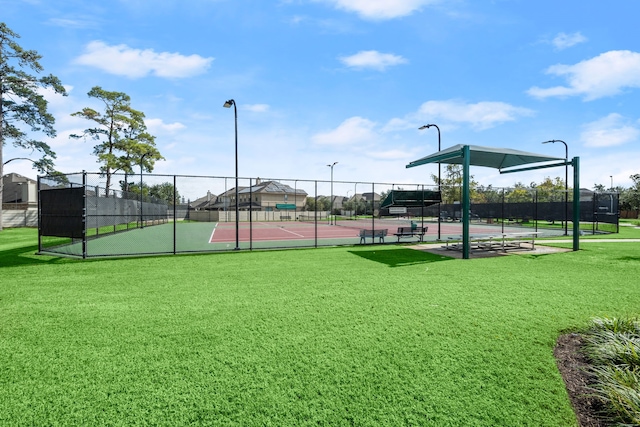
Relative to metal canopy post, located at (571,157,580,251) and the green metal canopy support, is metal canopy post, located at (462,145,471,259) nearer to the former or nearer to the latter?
the green metal canopy support

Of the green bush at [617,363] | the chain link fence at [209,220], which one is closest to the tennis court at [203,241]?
the chain link fence at [209,220]

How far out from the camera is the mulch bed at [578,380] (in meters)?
2.77

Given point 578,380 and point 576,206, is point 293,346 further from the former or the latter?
point 576,206

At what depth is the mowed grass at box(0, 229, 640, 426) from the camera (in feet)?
9.32

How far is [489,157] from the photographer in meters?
13.5

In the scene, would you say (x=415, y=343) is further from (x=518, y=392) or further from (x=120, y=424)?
(x=120, y=424)

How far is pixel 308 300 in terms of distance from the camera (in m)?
6.02

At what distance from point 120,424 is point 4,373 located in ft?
6.23

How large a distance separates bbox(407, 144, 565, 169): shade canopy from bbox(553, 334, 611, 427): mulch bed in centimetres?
871

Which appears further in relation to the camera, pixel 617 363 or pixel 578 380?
pixel 617 363

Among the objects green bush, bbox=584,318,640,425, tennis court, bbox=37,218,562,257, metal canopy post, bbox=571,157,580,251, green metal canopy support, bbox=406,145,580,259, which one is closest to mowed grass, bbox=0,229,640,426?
green bush, bbox=584,318,640,425

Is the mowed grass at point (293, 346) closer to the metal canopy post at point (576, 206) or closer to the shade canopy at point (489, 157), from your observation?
the shade canopy at point (489, 157)

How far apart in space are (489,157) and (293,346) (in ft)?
41.7

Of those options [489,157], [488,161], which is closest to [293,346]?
[489,157]
